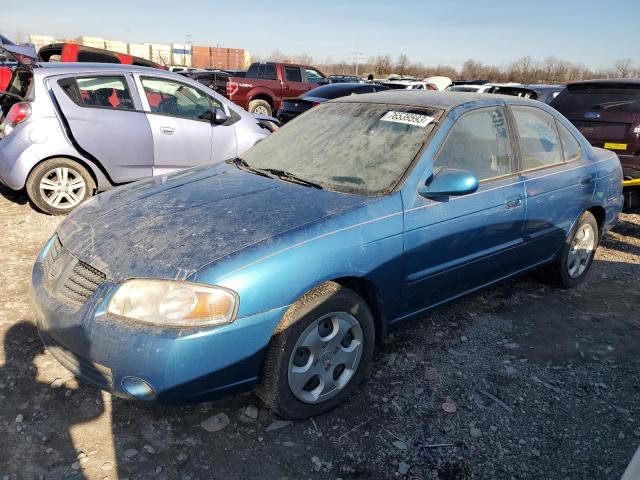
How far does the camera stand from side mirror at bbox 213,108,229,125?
6.18 m

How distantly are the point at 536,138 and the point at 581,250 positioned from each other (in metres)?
1.25

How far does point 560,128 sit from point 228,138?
3.96 metres

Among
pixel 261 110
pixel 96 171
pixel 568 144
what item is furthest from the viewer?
pixel 261 110

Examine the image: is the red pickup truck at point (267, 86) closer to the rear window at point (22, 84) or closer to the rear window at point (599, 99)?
the rear window at point (22, 84)

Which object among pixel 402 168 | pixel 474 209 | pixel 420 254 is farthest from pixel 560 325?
pixel 402 168

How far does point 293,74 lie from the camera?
51.3 ft

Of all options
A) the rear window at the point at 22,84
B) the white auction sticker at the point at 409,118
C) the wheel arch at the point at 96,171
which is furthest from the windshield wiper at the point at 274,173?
the rear window at the point at 22,84

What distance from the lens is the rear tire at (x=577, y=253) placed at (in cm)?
411

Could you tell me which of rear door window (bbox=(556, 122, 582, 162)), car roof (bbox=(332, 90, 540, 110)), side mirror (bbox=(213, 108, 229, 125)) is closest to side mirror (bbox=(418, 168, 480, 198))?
car roof (bbox=(332, 90, 540, 110))

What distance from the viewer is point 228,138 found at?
6398 millimetres

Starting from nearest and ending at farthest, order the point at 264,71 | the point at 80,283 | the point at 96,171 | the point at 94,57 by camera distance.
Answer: the point at 80,283 < the point at 96,171 < the point at 94,57 < the point at 264,71

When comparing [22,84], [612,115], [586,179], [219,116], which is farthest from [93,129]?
[612,115]

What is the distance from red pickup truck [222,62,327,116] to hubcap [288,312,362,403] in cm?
1264

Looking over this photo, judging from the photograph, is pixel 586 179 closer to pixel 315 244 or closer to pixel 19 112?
pixel 315 244
